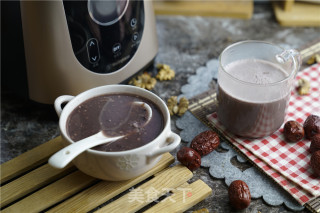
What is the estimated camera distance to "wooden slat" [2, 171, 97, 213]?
68 cm

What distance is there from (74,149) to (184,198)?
19cm

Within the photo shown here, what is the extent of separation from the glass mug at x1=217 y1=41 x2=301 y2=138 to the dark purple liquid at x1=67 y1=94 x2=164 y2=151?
15 cm

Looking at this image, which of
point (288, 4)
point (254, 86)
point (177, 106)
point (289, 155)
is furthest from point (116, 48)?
point (288, 4)

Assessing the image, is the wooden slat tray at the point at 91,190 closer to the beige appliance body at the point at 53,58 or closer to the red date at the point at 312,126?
the beige appliance body at the point at 53,58

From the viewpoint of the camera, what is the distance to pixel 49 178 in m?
0.73

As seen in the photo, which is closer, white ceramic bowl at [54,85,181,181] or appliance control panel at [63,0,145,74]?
white ceramic bowl at [54,85,181,181]

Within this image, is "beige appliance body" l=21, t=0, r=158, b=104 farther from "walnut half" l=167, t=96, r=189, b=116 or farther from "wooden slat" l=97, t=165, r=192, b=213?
"wooden slat" l=97, t=165, r=192, b=213

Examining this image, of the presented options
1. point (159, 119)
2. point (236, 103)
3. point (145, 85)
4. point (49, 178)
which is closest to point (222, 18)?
point (145, 85)

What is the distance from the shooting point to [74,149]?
0.63 m

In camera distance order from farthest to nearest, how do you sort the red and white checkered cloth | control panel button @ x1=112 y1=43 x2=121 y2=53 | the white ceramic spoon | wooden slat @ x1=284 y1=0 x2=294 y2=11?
wooden slat @ x1=284 y1=0 x2=294 y2=11, control panel button @ x1=112 y1=43 x2=121 y2=53, the red and white checkered cloth, the white ceramic spoon

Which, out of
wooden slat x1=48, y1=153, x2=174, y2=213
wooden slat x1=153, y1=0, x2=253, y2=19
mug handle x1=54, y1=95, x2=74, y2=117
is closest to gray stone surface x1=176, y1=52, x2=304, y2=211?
wooden slat x1=48, y1=153, x2=174, y2=213

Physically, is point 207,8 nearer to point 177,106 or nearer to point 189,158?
point 177,106

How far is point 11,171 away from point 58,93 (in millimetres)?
172

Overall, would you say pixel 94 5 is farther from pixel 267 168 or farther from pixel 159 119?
pixel 267 168
